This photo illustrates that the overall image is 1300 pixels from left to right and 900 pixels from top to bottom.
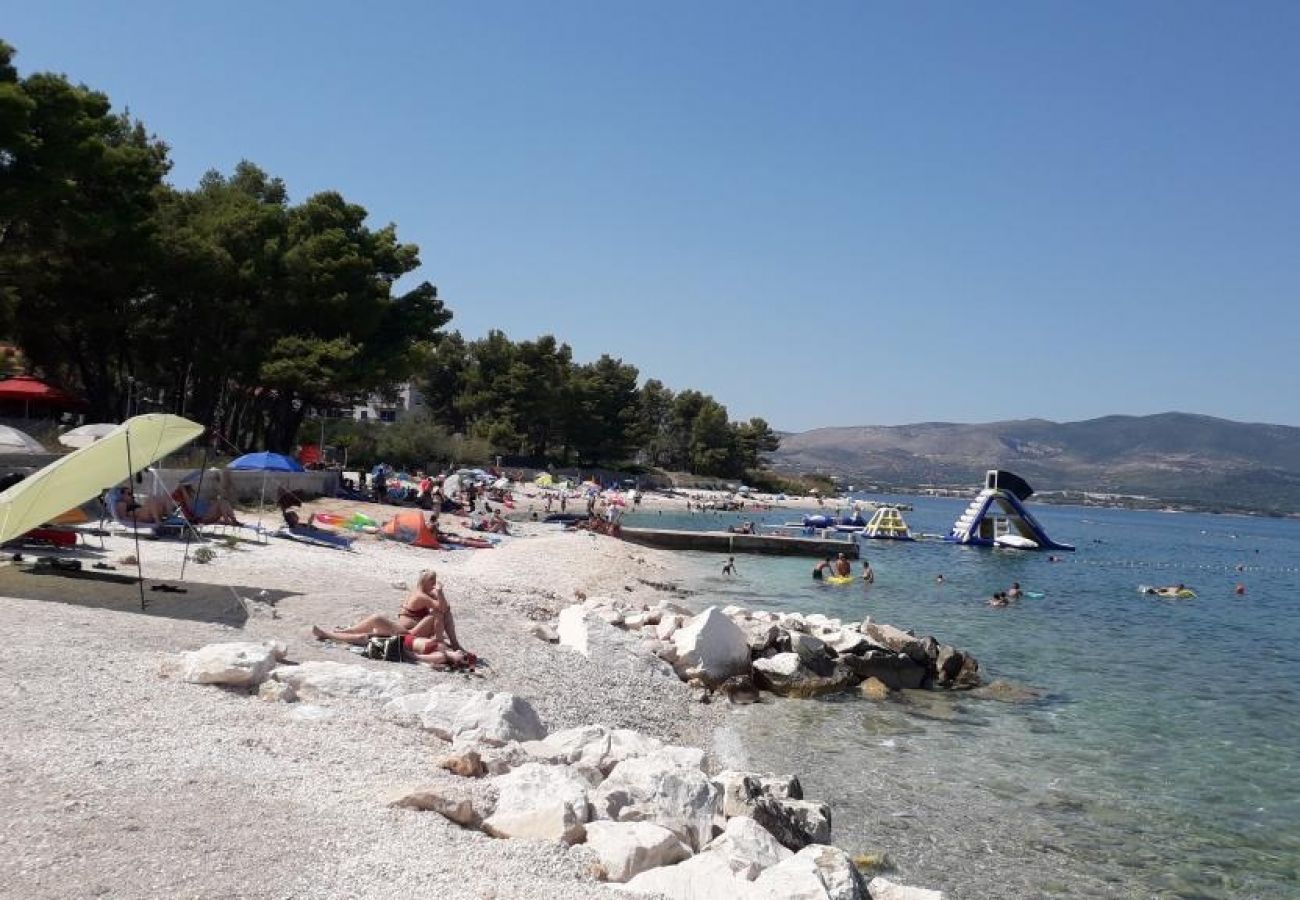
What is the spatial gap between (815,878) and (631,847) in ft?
3.74

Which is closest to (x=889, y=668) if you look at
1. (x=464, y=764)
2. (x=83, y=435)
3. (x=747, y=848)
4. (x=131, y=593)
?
(x=747, y=848)

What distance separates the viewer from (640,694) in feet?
43.4

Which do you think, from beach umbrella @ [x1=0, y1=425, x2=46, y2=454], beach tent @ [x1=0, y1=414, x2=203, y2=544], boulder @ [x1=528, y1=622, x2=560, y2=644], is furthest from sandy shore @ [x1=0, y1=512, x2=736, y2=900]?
beach umbrella @ [x1=0, y1=425, x2=46, y2=454]

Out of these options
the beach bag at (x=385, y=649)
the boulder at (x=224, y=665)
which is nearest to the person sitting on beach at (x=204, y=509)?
the beach bag at (x=385, y=649)

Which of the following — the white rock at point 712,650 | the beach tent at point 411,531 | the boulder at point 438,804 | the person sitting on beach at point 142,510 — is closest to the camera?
the boulder at point 438,804

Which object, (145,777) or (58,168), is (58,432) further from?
(145,777)

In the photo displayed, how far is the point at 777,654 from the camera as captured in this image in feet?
52.6

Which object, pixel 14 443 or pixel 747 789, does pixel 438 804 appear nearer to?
pixel 747 789

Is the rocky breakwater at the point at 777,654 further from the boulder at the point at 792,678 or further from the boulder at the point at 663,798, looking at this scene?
the boulder at the point at 663,798

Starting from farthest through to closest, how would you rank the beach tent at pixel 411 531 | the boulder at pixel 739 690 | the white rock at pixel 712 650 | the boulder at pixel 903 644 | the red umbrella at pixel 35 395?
the red umbrella at pixel 35 395 → the beach tent at pixel 411 531 → the boulder at pixel 903 644 → the white rock at pixel 712 650 → the boulder at pixel 739 690

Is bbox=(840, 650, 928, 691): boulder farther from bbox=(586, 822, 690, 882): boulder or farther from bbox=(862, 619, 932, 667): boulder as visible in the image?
bbox=(586, 822, 690, 882): boulder

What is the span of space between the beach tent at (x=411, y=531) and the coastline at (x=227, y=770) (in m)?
12.9

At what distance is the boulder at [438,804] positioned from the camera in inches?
246

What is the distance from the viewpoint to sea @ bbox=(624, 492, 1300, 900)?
899 centimetres
